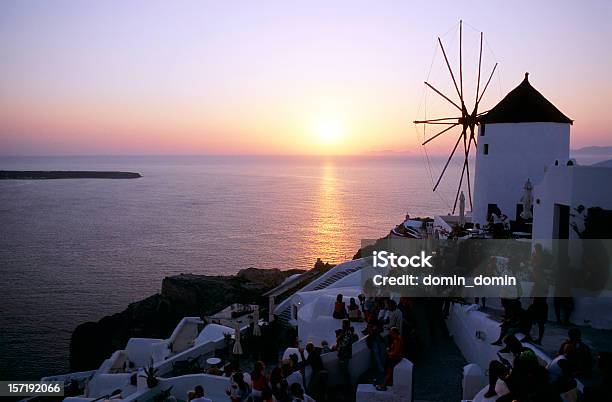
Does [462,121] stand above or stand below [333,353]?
above

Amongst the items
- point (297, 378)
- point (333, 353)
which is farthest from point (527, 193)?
point (297, 378)

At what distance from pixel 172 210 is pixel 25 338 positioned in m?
66.3

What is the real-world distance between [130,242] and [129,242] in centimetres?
14

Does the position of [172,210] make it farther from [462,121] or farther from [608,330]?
[608,330]

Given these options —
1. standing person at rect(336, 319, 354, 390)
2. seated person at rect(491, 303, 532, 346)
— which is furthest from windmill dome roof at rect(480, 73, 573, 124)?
standing person at rect(336, 319, 354, 390)

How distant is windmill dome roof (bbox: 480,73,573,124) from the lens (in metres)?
21.3

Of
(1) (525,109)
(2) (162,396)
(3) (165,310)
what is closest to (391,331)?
(2) (162,396)

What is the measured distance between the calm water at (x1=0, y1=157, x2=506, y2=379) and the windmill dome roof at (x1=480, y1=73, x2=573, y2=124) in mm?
30101

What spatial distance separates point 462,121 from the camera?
84.5 feet

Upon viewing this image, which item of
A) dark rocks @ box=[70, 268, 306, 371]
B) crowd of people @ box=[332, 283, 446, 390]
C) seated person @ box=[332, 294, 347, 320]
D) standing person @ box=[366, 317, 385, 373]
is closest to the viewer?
crowd of people @ box=[332, 283, 446, 390]

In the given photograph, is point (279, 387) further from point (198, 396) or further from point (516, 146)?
point (516, 146)

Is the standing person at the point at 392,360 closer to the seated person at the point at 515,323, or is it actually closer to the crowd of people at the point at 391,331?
the crowd of people at the point at 391,331

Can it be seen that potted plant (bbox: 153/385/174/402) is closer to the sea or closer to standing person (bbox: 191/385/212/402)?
standing person (bbox: 191/385/212/402)

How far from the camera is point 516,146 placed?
2173cm
